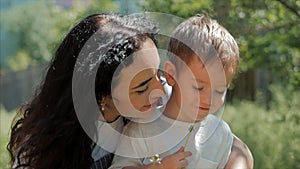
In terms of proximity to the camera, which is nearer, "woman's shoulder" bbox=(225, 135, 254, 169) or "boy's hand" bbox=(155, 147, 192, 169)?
"boy's hand" bbox=(155, 147, 192, 169)

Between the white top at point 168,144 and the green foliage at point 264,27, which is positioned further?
the green foliage at point 264,27

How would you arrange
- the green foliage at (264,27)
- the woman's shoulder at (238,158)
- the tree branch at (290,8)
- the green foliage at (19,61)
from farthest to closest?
the green foliage at (19,61)
the green foliage at (264,27)
the tree branch at (290,8)
the woman's shoulder at (238,158)

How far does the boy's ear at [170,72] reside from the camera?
7.88 feet

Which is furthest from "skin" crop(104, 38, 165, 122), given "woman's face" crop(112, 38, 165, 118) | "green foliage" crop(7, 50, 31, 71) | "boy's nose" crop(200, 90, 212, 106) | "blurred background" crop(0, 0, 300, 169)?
"green foliage" crop(7, 50, 31, 71)

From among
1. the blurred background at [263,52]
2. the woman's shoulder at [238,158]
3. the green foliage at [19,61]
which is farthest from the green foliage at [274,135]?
the green foliage at [19,61]

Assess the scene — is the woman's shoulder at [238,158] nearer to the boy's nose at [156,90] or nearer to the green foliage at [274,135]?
the boy's nose at [156,90]

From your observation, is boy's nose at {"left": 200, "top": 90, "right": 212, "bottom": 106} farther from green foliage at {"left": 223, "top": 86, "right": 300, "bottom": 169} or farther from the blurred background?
green foliage at {"left": 223, "top": 86, "right": 300, "bottom": 169}

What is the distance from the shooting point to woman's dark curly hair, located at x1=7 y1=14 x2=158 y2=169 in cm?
242

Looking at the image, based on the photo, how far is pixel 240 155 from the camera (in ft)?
8.13

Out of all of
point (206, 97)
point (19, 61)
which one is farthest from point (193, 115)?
point (19, 61)

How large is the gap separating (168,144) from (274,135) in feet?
10.7

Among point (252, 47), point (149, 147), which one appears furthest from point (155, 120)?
point (252, 47)

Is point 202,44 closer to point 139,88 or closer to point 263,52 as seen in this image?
point 139,88

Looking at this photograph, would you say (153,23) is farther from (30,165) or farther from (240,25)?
(240,25)
